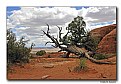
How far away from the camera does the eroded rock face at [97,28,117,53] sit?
3.38m

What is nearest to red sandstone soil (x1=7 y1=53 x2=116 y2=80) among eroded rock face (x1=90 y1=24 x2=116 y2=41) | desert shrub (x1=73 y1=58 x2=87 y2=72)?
desert shrub (x1=73 y1=58 x2=87 y2=72)

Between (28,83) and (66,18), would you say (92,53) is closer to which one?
(66,18)

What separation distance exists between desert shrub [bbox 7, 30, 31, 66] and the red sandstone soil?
0.08 metres

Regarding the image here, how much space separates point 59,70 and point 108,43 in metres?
0.62

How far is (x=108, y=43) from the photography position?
3393 millimetres

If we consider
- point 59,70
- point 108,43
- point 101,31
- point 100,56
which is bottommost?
point 59,70

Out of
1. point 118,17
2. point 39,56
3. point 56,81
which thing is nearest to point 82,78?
point 56,81

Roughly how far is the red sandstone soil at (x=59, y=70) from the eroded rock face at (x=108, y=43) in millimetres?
110

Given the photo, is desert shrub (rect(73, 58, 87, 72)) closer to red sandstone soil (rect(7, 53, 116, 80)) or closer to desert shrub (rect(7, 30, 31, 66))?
red sandstone soil (rect(7, 53, 116, 80))

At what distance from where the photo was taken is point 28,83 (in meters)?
3.43

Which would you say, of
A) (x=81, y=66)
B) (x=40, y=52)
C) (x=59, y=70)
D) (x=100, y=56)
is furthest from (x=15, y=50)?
(x=100, y=56)

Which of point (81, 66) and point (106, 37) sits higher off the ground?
point (106, 37)

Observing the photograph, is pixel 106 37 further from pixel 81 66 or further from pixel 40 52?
pixel 40 52

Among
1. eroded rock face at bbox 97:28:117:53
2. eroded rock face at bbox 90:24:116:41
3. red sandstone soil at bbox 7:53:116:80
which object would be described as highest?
eroded rock face at bbox 90:24:116:41
